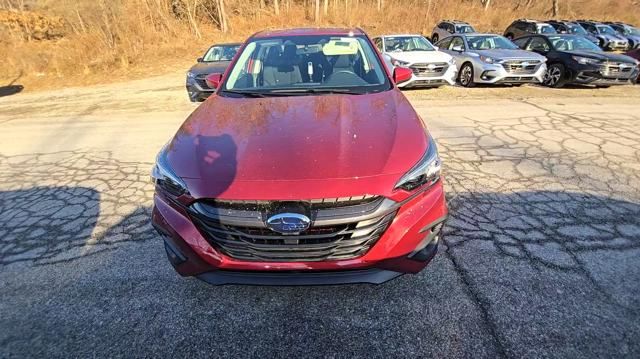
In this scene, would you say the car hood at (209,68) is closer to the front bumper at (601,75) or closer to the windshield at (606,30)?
the front bumper at (601,75)

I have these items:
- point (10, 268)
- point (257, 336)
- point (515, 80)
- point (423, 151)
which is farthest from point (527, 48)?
point (10, 268)

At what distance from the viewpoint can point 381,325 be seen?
2137 millimetres

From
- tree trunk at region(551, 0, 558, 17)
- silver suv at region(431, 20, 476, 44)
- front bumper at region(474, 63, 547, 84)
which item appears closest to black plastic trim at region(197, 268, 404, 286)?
front bumper at region(474, 63, 547, 84)

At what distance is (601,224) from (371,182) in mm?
2531

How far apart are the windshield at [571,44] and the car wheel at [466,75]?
8.13 feet

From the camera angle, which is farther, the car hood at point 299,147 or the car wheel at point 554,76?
the car wheel at point 554,76

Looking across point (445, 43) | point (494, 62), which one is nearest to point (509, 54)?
point (494, 62)

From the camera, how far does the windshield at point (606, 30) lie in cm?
1887

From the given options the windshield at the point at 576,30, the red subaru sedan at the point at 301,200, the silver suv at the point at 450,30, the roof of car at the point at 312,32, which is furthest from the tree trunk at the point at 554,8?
the red subaru sedan at the point at 301,200

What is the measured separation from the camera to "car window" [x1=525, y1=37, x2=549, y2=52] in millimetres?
10009

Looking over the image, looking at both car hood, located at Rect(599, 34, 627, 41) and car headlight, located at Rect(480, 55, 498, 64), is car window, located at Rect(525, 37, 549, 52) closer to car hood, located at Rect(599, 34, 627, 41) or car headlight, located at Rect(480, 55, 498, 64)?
car headlight, located at Rect(480, 55, 498, 64)

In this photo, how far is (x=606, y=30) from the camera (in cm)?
1909

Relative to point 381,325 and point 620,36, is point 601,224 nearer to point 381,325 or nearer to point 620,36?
point 381,325

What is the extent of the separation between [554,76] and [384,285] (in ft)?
32.2
